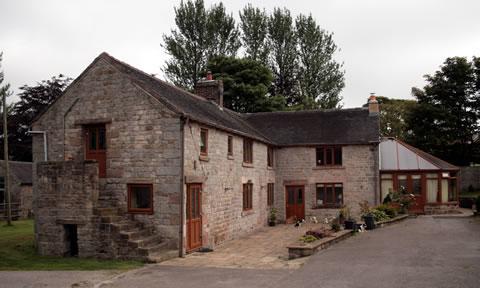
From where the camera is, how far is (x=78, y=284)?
12195mm

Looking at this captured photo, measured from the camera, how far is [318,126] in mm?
31812

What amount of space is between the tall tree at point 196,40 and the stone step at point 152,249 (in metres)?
32.9

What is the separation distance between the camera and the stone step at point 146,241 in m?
15.7

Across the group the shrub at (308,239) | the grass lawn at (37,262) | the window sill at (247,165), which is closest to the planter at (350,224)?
the shrub at (308,239)

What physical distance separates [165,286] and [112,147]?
766 cm

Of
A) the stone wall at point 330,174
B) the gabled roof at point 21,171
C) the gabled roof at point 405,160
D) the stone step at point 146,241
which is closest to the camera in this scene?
the stone step at point 146,241

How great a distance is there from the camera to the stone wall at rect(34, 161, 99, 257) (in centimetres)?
1650

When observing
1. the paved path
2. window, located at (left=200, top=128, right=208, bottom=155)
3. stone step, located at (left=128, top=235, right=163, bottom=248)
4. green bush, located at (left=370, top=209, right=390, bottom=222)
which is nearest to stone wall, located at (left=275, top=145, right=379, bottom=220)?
green bush, located at (left=370, top=209, right=390, bottom=222)

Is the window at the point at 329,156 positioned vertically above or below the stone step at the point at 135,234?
above

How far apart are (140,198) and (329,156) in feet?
50.5

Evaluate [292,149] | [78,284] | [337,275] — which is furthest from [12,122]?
[337,275]

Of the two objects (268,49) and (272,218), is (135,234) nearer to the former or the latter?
(272,218)

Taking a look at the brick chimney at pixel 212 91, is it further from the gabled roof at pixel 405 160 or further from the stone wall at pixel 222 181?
the gabled roof at pixel 405 160

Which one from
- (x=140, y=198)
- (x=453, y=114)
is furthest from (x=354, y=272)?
(x=453, y=114)
